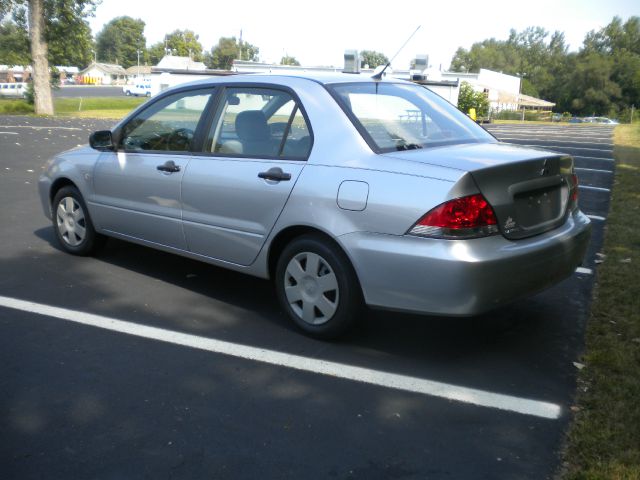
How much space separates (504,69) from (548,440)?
159m

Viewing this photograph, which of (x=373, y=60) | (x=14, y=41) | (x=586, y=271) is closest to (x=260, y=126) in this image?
(x=586, y=271)

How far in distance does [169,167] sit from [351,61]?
200cm

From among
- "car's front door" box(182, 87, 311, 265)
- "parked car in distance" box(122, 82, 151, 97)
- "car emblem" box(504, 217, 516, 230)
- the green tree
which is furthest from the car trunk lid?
the green tree

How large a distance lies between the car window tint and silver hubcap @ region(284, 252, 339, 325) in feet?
4.59

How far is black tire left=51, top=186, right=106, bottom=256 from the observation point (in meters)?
5.98

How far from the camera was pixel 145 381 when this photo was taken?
3.64 meters

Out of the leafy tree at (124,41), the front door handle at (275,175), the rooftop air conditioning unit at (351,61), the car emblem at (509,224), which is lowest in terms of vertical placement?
the car emblem at (509,224)

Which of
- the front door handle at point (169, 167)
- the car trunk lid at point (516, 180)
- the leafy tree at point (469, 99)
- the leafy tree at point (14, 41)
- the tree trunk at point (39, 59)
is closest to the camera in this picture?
the car trunk lid at point (516, 180)

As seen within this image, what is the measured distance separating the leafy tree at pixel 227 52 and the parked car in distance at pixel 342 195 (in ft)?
361

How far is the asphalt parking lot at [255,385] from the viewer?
2.92 meters

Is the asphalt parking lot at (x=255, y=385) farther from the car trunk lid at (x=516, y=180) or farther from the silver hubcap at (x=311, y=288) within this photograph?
the car trunk lid at (x=516, y=180)

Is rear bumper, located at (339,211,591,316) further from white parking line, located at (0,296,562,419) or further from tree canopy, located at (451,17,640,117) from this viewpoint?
tree canopy, located at (451,17,640,117)

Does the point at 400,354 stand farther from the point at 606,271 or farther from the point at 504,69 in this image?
the point at 504,69

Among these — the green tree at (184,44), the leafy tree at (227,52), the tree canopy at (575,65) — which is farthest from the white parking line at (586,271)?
the green tree at (184,44)
